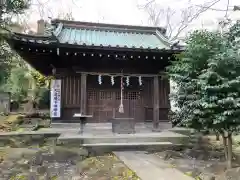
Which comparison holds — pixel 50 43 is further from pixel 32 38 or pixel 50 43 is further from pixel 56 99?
pixel 56 99

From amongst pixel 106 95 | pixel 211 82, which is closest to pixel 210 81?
pixel 211 82

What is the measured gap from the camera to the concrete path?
506 centimetres

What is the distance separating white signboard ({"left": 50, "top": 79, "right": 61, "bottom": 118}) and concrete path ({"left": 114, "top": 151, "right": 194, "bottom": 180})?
158 inches

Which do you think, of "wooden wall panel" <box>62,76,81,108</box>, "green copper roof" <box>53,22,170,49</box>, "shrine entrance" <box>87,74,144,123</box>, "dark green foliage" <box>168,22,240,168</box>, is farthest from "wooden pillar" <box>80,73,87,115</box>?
"dark green foliage" <box>168,22,240,168</box>

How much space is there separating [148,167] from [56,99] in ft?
19.2

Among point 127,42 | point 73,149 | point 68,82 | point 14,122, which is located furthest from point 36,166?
point 127,42

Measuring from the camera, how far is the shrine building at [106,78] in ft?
31.3

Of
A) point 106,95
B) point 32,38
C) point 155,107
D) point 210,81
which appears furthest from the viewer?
point 106,95

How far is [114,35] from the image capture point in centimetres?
1294

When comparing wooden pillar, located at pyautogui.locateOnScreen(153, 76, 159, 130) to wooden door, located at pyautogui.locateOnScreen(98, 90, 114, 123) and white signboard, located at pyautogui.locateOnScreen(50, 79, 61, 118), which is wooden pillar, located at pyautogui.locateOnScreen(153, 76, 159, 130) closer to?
wooden door, located at pyautogui.locateOnScreen(98, 90, 114, 123)

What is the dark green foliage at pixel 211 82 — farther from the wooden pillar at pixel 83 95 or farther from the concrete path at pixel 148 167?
the wooden pillar at pixel 83 95

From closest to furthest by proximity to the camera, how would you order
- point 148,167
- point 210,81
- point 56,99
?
point 148,167
point 210,81
point 56,99

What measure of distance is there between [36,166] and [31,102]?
1384 cm

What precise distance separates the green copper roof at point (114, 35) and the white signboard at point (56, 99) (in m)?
2.41
